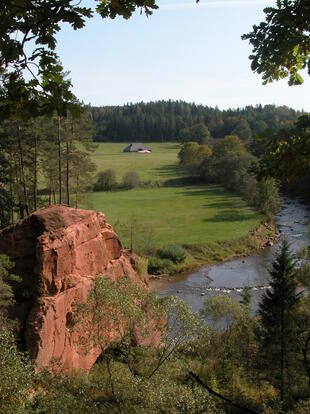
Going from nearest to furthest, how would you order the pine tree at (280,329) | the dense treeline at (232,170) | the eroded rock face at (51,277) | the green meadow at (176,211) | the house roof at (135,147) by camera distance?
the eroded rock face at (51,277), the pine tree at (280,329), the green meadow at (176,211), the dense treeline at (232,170), the house roof at (135,147)

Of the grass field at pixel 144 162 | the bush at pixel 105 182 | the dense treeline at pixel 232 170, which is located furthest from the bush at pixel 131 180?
the dense treeline at pixel 232 170

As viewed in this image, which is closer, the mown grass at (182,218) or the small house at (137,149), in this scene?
the mown grass at (182,218)

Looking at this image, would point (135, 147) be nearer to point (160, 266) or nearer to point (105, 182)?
point (105, 182)

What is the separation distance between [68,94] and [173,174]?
335 feet

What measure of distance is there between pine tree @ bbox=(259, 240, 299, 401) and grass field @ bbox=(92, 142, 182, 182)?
68750 mm

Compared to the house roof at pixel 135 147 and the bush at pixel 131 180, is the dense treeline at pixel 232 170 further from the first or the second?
the house roof at pixel 135 147

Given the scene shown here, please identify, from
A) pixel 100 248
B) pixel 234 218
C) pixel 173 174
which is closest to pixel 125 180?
pixel 173 174

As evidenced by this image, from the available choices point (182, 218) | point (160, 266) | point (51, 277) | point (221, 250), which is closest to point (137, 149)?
point (182, 218)

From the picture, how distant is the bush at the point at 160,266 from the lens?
47344 millimetres

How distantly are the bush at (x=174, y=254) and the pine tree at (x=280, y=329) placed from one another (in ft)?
71.9

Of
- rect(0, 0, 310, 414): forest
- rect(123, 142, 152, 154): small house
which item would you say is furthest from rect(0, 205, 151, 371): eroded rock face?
rect(123, 142, 152, 154): small house

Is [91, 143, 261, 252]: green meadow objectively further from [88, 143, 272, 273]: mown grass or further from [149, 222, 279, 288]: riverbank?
[149, 222, 279, 288]: riverbank

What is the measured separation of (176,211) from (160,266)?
24.1m

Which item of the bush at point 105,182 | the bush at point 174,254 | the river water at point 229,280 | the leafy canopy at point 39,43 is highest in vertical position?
the leafy canopy at point 39,43
